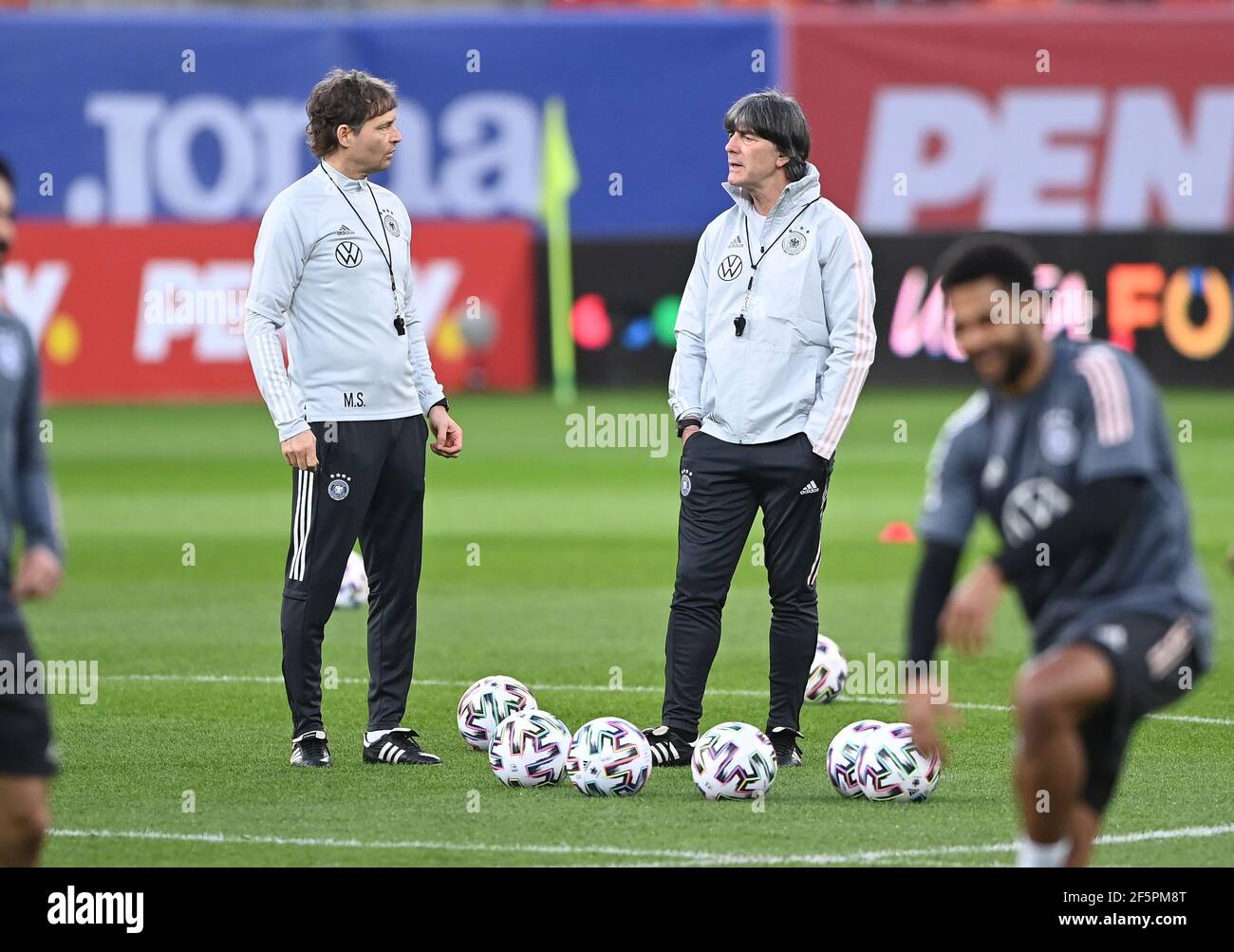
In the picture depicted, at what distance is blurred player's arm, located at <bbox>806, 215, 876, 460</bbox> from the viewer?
335 inches

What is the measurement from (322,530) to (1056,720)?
397cm

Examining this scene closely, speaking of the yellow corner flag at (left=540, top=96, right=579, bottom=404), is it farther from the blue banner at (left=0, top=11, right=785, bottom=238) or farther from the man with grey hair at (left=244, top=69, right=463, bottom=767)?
the man with grey hair at (left=244, top=69, right=463, bottom=767)

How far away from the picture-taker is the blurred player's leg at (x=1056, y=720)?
17.5ft

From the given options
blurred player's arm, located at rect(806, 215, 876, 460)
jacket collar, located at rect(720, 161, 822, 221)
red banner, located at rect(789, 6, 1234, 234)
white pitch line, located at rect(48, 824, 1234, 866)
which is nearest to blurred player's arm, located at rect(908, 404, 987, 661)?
white pitch line, located at rect(48, 824, 1234, 866)

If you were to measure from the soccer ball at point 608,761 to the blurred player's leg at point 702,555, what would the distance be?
0.65 m

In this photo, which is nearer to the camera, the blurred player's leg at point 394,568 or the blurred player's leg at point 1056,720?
the blurred player's leg at point 1056,720

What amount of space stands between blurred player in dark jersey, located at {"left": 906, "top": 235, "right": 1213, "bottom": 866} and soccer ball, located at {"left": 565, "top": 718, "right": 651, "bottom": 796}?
8.18ft

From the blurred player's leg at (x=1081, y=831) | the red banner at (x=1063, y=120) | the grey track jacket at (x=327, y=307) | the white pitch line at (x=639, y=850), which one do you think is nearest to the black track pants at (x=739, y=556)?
the grey track jacket at (x=327, y=307)

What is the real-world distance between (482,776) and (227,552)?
8.64m

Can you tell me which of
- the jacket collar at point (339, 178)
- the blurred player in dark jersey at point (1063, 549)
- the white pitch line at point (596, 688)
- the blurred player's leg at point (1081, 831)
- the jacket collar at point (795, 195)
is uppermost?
the jacket collar at point (339, 178)

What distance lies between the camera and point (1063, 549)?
553 centimetres

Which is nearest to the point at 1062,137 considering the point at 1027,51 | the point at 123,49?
the point at 1027,51

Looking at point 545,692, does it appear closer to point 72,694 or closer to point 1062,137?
point 72,694

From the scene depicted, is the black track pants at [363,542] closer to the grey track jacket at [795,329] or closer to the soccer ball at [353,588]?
the grey track jacket at [795,329]
